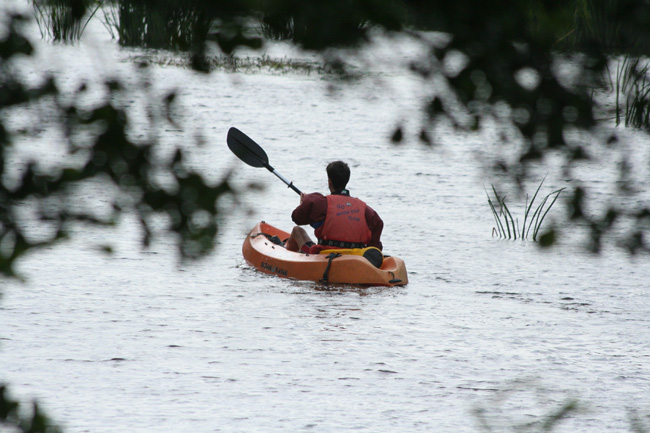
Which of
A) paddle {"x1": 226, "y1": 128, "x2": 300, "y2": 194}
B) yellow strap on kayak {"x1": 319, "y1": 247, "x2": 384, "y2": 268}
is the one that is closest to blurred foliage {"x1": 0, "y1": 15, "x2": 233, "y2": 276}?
yellow strap on kayak {"x1": 319, "y1": 247, "x2": 384, "y2": 268}

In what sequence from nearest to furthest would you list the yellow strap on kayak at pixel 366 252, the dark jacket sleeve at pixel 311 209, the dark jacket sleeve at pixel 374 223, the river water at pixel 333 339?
the river water at pixel 333 339 < the dark jacket sleeve at pixel 311 209 < the dark jacket sleeve at pixel 374 223 < the yellow strap on kayak at pixel 366 252

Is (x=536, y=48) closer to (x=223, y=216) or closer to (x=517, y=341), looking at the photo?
(x=223, y=216)

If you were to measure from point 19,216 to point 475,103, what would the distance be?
85 cm

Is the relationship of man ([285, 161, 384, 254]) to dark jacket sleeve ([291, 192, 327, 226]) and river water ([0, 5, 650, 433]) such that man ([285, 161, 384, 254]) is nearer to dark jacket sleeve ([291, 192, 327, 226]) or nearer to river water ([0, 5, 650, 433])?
dark jacket sleeve ([291, 192, 327, 226])

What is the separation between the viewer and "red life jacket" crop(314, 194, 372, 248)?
8.38 metres

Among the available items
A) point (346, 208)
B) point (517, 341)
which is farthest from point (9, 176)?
point (346, 208)

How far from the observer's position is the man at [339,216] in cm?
836

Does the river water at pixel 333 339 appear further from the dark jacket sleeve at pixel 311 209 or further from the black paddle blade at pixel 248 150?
the black paddle blade at pixel 248 150

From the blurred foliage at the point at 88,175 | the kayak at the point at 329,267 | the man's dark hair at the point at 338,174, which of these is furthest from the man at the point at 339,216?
the blurred foliage at the point at 88,175

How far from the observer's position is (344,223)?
27.9 ft

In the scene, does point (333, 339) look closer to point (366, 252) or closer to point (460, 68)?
point (366, 252)

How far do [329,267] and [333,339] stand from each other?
1325mm

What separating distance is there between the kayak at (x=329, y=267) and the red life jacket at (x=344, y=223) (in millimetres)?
161

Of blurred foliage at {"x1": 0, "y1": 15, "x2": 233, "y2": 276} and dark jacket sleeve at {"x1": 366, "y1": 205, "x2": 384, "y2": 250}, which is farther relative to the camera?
dark jacket sleeve at {"x1": 366, "y1": 205, "x2": 384, "y2": 250}
